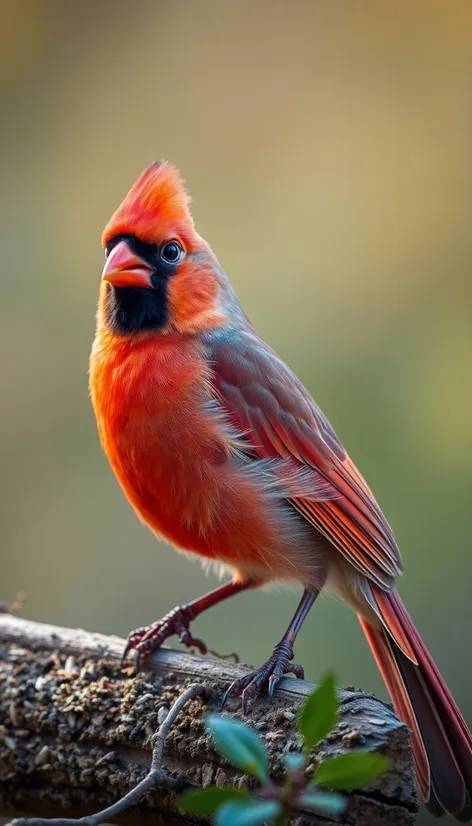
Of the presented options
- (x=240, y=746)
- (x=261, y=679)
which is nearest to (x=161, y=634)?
(x=261, y=679)

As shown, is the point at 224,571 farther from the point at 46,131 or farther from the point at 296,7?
the point at 296,7

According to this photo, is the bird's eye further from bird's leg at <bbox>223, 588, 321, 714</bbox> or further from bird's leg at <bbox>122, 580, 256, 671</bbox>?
bird's leg at <bbox>223, 588, 321, 714</bbox>

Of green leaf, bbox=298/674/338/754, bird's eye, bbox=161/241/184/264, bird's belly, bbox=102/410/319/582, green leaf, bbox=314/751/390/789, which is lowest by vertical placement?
bird's belly, bbox=102/410/319/582

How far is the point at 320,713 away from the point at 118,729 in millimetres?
1313

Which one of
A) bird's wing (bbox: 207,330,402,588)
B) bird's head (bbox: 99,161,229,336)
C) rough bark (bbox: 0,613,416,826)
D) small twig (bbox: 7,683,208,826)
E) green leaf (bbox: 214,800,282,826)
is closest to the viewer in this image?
green leaf (bbox: 214,800,282,826)

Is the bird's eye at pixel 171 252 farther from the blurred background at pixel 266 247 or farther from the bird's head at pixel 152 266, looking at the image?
the blurred background at pixel 266 247

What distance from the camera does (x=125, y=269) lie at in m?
2.47

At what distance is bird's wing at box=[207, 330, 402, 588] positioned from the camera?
241cm

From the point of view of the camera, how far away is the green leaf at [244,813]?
870 millimetres

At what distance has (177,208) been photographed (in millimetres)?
2604

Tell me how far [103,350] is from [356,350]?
6.68 feet

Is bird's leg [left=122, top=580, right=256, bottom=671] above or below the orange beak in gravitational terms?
below

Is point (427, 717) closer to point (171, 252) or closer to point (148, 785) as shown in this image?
point (148, 785)

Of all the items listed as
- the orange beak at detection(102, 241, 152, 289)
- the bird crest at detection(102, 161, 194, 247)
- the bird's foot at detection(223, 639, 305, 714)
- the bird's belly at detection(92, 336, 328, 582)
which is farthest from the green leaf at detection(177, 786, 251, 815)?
the bird crest at detection(102, 161, 194, 247)
